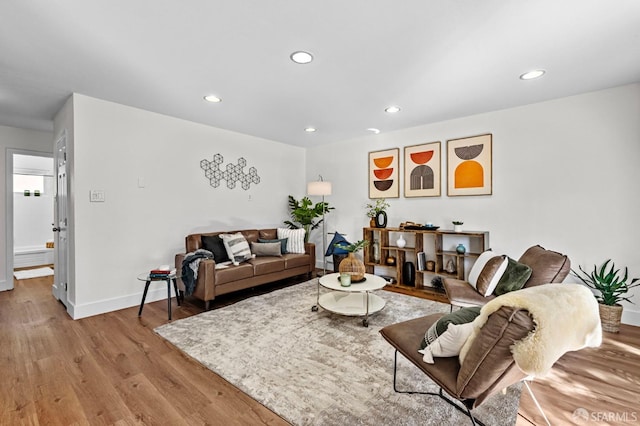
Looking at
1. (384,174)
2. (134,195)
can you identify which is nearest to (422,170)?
(384,174)

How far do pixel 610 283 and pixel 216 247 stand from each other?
4.43 meters

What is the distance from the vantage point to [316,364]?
2145mm

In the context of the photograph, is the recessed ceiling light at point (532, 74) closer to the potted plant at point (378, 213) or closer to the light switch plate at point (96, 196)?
the potted plant at point (378, 213)

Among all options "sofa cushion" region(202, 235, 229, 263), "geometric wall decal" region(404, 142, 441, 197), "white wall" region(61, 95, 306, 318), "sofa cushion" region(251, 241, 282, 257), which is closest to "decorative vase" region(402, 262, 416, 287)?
"geometric wall decal" region(404, 142, 441, 197)

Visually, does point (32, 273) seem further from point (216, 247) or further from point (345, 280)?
point (345, 280)

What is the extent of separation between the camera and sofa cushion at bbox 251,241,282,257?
4.26 metres

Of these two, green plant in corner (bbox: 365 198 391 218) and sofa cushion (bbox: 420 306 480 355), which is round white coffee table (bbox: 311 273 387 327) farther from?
green plant in corner (bbox: 365 198 391 218)

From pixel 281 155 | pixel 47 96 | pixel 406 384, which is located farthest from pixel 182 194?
pixel 406 384

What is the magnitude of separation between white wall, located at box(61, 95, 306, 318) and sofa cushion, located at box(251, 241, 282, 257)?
0.66 metres

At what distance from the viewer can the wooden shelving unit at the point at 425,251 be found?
12.3 feet

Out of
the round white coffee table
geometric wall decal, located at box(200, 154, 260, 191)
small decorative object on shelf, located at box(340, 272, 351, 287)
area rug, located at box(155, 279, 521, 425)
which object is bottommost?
area rug, located at box(155, 279, 521, 425)

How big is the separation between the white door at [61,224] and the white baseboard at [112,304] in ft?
1.54

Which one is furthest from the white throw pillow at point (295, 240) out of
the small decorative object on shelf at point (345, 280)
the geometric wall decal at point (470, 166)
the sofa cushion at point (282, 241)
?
the geometric wall decal at point (470, 166)

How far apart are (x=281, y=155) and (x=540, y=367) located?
195 inches
